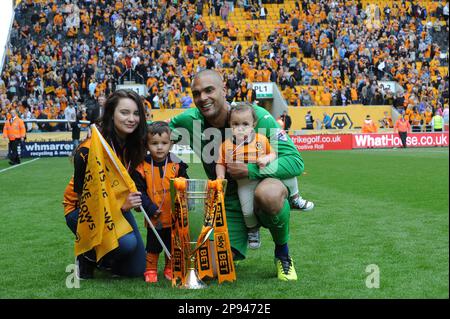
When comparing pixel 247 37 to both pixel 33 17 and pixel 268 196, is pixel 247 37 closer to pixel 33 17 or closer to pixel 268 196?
pixel 33 17

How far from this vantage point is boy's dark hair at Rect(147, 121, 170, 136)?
521cm

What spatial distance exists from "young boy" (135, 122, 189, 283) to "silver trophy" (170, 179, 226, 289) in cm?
35

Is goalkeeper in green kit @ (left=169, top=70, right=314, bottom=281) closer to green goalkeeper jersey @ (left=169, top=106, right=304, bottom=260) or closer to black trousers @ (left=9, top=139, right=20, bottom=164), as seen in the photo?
green goalkeeper jersey @ (left=169, top=106, right=304, bottom=260)

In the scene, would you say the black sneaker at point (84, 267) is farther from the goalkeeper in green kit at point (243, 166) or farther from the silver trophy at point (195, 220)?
the goalkeeper in green kit at point (243, 166)

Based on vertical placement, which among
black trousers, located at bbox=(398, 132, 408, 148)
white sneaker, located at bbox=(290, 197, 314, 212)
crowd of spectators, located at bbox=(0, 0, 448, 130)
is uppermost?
crowd of spectators, located at bbox=(0, 0, 448, 130)

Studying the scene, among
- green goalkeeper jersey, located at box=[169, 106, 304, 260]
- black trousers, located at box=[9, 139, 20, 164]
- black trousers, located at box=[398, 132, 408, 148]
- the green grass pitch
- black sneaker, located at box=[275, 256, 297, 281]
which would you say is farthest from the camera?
black trousers, located at box=[398, 132, 408, 148]

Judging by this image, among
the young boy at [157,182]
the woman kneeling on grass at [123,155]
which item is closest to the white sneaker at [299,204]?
the young boy at [157,182]

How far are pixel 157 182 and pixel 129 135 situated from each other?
432 mm

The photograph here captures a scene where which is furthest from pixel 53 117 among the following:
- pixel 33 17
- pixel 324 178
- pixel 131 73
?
pixel 324 178

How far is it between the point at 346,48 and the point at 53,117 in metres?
16.2

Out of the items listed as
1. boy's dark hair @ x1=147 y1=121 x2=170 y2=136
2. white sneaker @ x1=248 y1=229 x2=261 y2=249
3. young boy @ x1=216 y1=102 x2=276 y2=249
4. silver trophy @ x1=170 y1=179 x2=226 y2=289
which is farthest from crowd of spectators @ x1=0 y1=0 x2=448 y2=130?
silver trophy @ x1=170 y1=179 x2=226 y2=289

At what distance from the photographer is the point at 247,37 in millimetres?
36406

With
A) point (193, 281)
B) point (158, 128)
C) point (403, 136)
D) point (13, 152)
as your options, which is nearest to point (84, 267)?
point (193, 281)

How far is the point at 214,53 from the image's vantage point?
3309 centimetres
